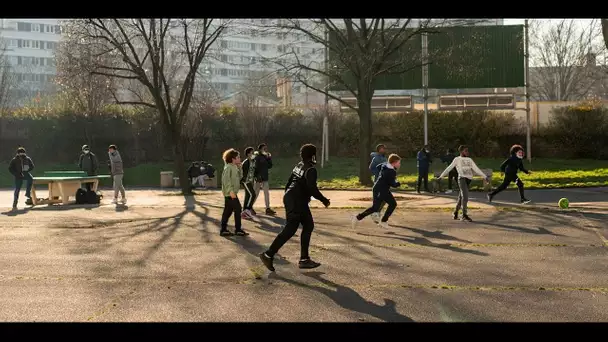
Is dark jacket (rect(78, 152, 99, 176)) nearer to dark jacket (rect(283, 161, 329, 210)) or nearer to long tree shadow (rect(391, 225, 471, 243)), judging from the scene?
long tree shadow (rect(391, 225, 471, 243))

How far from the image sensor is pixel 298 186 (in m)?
10.3

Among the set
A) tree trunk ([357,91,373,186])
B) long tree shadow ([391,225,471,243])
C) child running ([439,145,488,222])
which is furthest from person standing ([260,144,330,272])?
tree trunk ([357,91,373,186])

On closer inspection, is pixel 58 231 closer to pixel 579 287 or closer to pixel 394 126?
pixel 579 287

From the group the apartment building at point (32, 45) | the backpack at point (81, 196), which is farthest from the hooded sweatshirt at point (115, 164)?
the apartment building at point (32, 45)

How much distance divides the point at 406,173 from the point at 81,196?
15.2 m

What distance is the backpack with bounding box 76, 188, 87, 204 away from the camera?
71.7 feet

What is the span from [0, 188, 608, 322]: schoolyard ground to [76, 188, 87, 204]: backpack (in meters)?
4.03

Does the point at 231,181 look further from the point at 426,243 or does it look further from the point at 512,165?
the point at 512,165

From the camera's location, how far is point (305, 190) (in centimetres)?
1034

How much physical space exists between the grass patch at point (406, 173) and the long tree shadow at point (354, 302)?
1688 centimetres

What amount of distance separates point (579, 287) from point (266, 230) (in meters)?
7.26

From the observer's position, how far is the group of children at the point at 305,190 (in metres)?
10.2

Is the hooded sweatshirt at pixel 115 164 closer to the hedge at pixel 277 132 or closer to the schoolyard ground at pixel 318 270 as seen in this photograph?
the schoolyard ground at pixel 318 270
